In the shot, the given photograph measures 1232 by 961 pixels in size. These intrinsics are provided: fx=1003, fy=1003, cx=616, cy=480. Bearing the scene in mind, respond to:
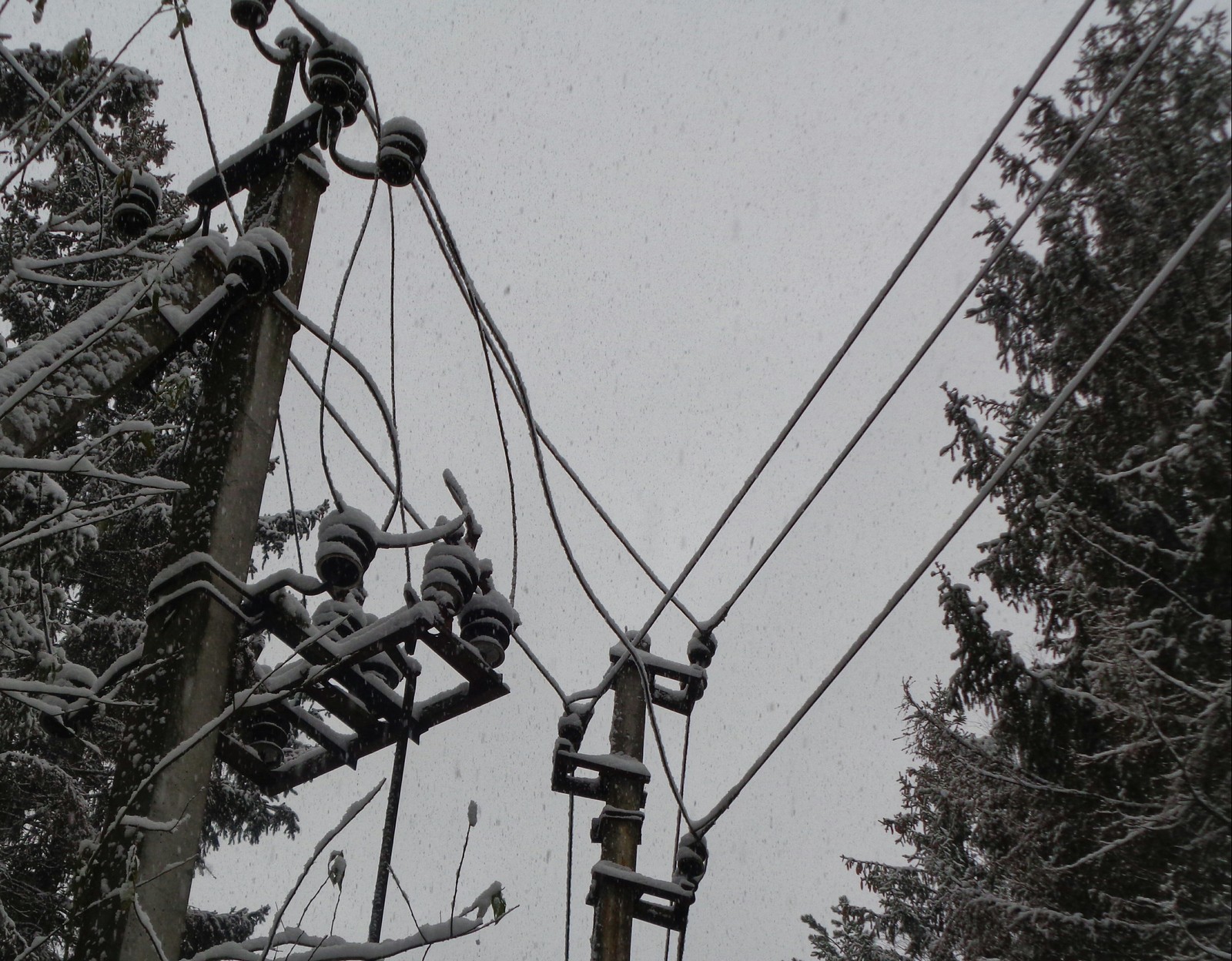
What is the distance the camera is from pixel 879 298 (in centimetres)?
390

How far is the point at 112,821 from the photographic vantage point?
249 centimetres

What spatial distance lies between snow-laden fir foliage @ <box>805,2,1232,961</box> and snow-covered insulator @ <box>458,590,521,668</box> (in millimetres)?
4307

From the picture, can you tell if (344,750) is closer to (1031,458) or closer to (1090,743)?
(1090,743)

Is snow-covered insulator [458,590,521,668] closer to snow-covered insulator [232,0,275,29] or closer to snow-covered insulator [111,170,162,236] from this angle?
snow-covered insulator [111,170,162,236]

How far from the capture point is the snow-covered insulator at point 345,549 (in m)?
2.92

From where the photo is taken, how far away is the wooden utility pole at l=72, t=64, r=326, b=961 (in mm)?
2406

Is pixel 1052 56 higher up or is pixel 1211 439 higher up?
pixel 1211 439

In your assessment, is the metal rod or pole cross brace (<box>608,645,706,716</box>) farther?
pole cross brace (<box>608,645,706,716</box>)

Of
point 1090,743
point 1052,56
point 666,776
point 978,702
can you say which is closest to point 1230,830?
point 1090,743

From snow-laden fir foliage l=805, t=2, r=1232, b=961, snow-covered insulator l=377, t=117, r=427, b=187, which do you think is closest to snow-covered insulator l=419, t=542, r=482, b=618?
snow-covered insulator l=377, t=117, r=427, b=187

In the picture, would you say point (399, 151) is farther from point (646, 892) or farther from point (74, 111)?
point (646, 892)

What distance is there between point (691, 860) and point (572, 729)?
71cm

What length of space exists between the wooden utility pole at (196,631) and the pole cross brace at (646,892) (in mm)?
1768

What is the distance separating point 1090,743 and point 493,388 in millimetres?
6477
